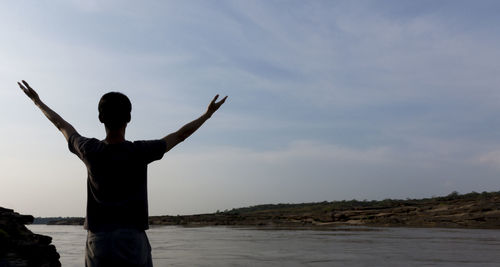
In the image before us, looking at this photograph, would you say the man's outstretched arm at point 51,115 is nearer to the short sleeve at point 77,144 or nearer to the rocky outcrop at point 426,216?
the short sleeve at point 77,144

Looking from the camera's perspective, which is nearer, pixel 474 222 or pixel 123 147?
pixel 123 147

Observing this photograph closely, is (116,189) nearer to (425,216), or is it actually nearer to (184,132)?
(184,132)

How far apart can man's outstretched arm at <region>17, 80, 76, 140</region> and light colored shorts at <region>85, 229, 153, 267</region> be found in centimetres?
66

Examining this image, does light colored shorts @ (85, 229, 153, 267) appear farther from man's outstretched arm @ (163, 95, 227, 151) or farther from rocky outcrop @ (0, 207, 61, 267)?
rocky outcrop @ (0, 207, 61, 267)

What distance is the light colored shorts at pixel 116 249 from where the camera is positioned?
90.2 inches

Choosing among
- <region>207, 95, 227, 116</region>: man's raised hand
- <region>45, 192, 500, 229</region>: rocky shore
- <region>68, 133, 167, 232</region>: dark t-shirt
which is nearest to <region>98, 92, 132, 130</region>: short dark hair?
<region>68, 133, 167, 232</region>: dark t-shirt

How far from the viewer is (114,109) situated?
8.04 feet

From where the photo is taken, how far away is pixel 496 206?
32625mm

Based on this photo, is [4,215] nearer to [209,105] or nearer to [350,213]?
[209,105]

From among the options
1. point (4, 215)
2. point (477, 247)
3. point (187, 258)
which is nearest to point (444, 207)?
point (477, 247)

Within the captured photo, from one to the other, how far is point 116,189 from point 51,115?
75 cm

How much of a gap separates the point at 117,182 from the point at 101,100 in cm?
48

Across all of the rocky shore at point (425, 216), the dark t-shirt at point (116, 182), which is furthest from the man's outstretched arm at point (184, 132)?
the rocky shore at point (425, 216)

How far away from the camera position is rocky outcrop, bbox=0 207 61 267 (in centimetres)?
912
